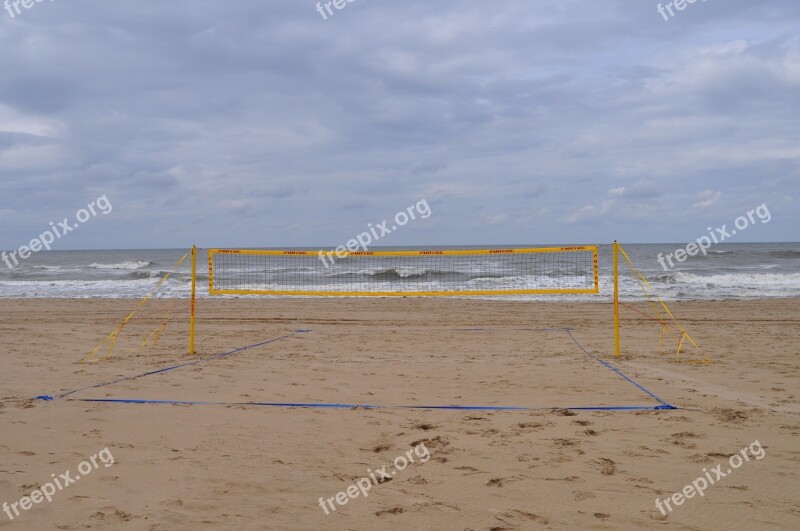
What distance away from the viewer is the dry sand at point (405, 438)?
10.4 ft

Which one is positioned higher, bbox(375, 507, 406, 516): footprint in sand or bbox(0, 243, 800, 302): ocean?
bbox(0, 243, 800, 302): ocean

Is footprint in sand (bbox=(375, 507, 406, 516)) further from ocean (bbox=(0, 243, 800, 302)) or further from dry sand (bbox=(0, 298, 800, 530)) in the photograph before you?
ocean (bbox=(0, 243, 800, 302))

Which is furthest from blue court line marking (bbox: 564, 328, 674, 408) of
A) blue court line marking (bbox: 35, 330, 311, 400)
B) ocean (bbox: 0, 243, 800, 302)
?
ocean (bbox: 0, 243, 800, 302)

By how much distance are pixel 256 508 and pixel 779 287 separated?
2262 cm

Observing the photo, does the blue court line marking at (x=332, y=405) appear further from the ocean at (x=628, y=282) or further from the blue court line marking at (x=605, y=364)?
the ocean at (x=628, y=282)

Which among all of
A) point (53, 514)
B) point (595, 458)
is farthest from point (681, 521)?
point (53, 514)

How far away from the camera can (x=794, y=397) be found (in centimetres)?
557

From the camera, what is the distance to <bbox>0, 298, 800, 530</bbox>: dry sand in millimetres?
3160

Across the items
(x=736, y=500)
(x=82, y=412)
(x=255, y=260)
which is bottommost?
(x=736, y=500)

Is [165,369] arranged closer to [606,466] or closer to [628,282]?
[606,466]

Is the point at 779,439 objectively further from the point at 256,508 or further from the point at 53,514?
the point at 53,514

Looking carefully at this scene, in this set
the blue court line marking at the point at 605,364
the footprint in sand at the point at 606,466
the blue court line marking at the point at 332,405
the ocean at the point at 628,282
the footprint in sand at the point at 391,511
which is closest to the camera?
the footprint in sand at the point at 391,511

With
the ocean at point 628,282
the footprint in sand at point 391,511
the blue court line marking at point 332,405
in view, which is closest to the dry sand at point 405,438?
the footprint in sand at point 391,511

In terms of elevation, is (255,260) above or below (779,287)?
above
